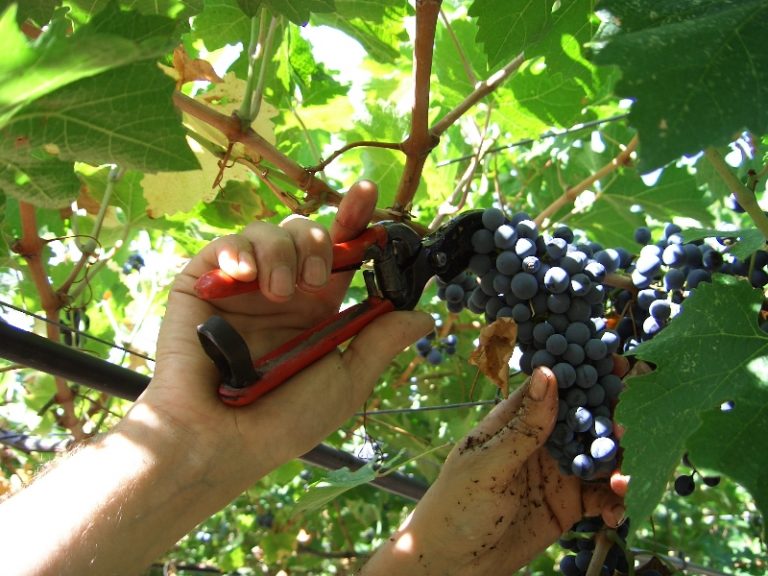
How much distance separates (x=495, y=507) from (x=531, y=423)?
0.80ft

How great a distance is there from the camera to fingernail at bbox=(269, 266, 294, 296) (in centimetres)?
121

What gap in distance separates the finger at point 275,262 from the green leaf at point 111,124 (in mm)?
169

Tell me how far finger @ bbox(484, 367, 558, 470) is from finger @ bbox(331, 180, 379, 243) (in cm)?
42

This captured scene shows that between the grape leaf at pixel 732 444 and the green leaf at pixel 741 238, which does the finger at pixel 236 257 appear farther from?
the green leaf at pixel 741 238

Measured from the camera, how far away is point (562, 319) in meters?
1.49

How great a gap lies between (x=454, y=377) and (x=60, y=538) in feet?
6.50

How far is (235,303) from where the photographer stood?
1401mm

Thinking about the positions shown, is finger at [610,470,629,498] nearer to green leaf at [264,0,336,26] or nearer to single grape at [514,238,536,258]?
single grape at [514,238,536,258]

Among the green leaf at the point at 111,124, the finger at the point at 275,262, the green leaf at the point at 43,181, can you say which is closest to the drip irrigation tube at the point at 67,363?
the green leaf at the point at 43,181

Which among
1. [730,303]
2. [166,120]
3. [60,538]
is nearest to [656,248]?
[730,303]

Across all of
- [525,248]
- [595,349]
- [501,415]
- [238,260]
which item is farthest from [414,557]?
[238,260]

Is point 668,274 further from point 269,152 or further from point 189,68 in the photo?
point 189,68

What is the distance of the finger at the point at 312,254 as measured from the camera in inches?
48.8

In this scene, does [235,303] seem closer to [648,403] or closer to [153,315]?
[648,403]
